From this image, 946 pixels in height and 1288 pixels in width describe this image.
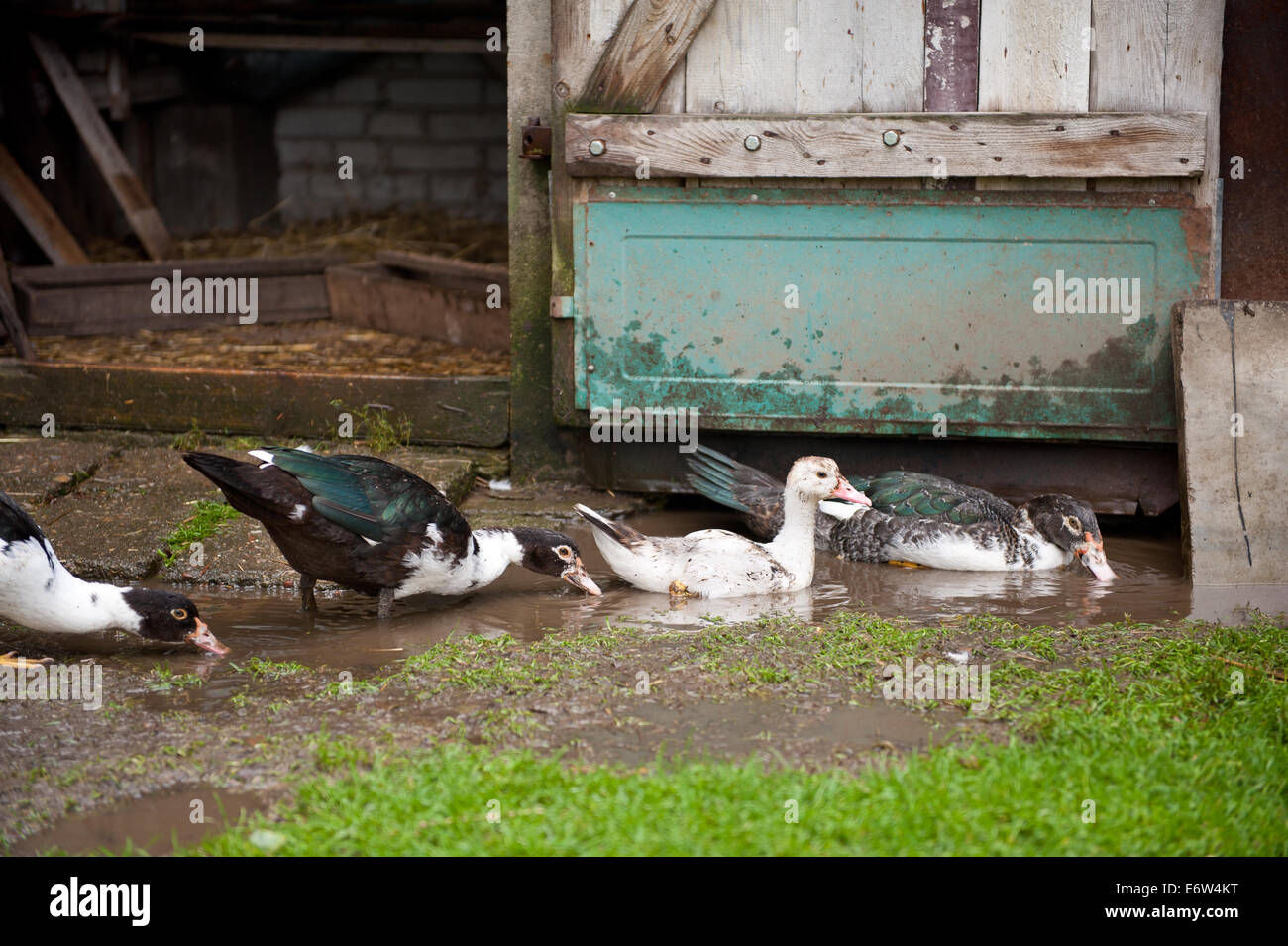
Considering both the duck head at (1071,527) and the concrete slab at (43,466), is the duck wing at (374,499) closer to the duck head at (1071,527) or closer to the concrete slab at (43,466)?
the concrete slab at (43,466)

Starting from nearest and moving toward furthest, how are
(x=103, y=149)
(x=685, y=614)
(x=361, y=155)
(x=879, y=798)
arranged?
(x=879, y=798) → (x=685, y=614) → (x=103, y=149) → (x=361, y=155)

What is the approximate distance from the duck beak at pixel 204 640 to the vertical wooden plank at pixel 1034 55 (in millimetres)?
4353

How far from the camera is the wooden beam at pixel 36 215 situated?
9719mm

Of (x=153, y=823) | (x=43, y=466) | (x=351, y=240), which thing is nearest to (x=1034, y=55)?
(x=153, y=823)

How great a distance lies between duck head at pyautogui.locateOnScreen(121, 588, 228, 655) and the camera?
5.09 m

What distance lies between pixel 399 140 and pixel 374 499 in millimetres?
8845

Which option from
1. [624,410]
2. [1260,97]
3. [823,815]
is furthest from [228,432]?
[1260,97]

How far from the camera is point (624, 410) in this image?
23.5 ft

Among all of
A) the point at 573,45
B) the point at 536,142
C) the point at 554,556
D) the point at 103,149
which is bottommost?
the point at 554,556

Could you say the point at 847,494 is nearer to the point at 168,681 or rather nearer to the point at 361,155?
the point at 168,681

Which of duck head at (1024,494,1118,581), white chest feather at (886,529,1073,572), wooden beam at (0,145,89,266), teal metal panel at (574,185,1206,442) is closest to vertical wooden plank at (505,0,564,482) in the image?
teal metal panel at (574,185,1206,442)

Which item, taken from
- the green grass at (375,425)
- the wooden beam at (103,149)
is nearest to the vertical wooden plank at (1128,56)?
the green grass at (375,425)

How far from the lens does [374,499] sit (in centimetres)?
556
